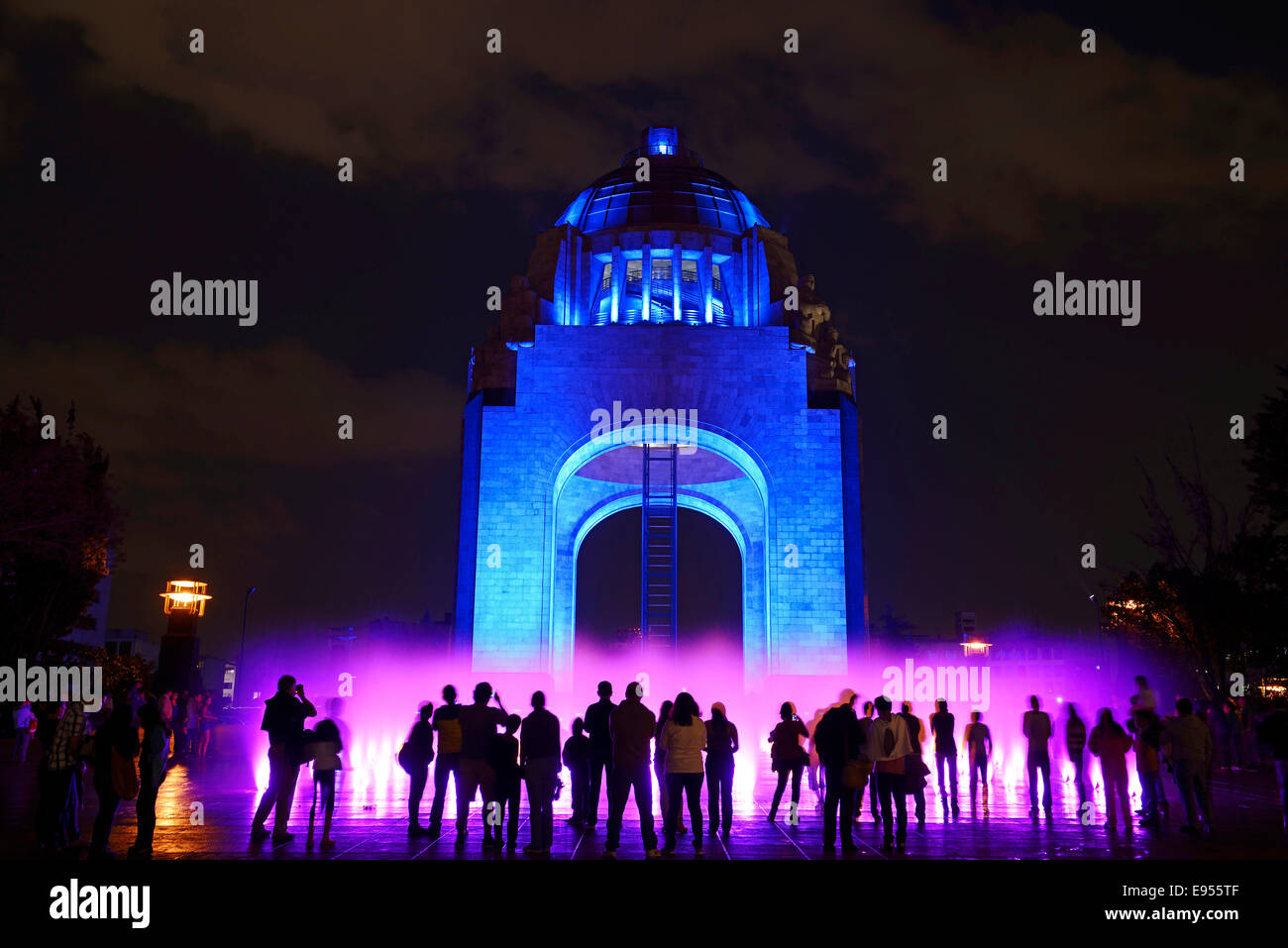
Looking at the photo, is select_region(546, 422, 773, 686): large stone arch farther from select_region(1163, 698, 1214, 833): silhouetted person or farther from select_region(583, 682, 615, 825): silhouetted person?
select_region(583, 682, 615, 825): silhouetted person

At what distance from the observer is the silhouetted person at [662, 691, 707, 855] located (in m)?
10.4

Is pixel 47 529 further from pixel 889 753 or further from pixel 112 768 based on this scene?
pixel 889 753

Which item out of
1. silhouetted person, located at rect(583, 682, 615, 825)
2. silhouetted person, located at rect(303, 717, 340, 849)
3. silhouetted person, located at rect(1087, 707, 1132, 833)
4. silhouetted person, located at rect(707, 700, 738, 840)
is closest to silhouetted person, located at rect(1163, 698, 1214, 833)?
silhouetted person, located at rect(1087, 707, 1132, 833)

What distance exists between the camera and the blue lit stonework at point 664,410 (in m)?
29.0

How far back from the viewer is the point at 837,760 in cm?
1055

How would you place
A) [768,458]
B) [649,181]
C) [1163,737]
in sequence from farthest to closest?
[649,181] < [768,458] < [1163,737]

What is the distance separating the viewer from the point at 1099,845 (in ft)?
35.1

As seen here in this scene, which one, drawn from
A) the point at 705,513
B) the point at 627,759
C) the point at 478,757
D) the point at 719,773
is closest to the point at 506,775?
the point at 478,757

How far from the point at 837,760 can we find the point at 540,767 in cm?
302

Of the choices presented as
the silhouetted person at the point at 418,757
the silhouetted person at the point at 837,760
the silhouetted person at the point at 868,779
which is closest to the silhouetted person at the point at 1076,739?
the silhouetted person at the point at 868,779
